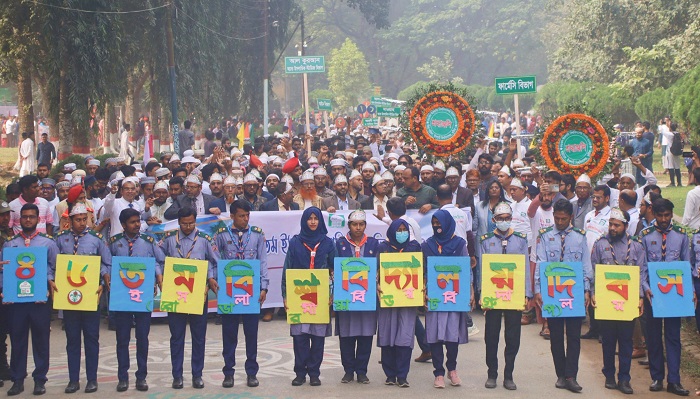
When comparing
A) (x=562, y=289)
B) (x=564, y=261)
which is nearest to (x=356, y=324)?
(x=562, y=289)

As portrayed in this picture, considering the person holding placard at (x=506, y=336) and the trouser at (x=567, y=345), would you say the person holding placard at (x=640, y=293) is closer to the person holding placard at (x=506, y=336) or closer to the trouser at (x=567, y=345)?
the trouser at (x=567, y=345)

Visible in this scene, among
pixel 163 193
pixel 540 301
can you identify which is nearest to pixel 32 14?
pixel 163 193

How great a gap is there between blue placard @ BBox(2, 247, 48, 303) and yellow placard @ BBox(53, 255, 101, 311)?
0.43ft

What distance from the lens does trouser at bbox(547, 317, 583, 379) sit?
378 inches

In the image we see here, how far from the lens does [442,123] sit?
16.0 metres

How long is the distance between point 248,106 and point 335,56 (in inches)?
961

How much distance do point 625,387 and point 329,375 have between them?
2783 mm

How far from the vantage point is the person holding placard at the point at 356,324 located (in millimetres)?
9805

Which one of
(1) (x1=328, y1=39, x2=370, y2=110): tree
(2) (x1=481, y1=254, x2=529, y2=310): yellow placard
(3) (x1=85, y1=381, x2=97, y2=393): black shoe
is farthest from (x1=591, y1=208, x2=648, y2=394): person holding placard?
(1) (x1=328, y1=39, x2=370, y2=110): tree

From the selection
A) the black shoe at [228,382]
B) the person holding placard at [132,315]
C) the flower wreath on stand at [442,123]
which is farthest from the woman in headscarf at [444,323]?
the flower wreath on stand at [442,123]

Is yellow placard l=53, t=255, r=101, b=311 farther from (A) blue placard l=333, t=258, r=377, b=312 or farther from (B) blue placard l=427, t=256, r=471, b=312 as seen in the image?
(B) blue placard l=427, t=256, r=471, b=312

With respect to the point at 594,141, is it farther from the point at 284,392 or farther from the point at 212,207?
the point at 284,392

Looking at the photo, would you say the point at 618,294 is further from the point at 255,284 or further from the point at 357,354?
the point at 255,284

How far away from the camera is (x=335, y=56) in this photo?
223 feet
